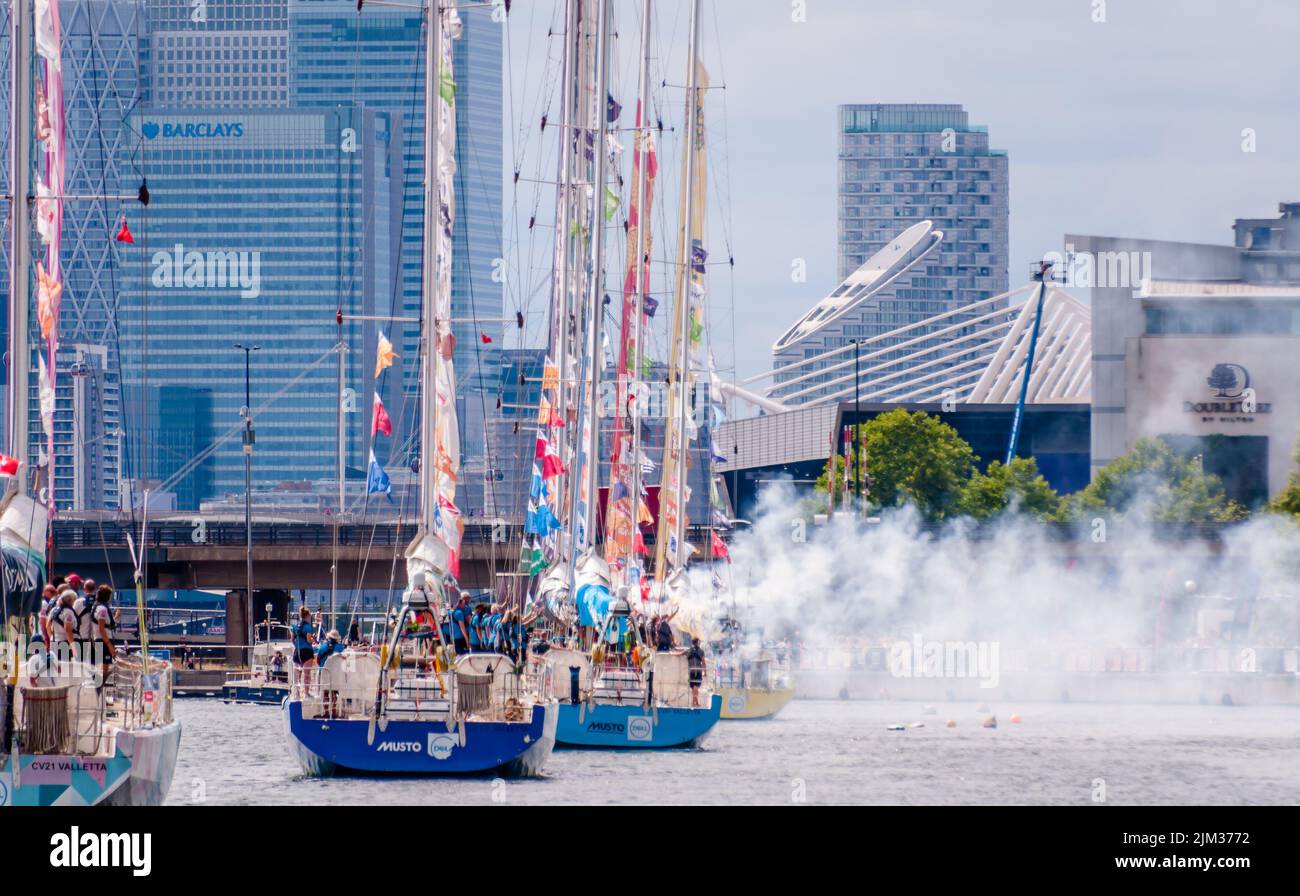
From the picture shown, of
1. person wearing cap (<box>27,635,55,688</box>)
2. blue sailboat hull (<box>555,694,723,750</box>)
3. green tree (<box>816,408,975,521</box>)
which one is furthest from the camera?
green tree (<box>816,408,975,521</box>)

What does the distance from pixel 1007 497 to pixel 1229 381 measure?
1802cm

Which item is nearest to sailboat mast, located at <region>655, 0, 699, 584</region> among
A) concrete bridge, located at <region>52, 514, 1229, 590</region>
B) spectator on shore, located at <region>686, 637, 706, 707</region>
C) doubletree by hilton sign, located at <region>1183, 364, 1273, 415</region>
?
spectator on shore, located at <region>686, 637, 706, 707</region>

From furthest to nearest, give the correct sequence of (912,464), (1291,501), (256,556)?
(912,464), (256,556), (1291,501)

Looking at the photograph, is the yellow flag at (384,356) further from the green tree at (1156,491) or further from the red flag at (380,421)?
the green tree at (1156,491)

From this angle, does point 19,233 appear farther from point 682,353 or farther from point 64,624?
point 682,353

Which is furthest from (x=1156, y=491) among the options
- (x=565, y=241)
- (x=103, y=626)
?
(x=103, y=626)

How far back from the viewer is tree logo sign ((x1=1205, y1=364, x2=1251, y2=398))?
509 ft

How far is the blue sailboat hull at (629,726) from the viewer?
5762 cm

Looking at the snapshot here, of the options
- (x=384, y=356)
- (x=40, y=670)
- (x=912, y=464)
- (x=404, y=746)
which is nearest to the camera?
(x=40, y=670)

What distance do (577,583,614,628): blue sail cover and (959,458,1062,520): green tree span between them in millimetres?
85037

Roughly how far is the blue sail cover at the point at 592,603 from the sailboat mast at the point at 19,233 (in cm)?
2337

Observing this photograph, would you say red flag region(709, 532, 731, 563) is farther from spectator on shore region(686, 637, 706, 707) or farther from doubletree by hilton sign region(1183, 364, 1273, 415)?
doubletree by hilton sign region(1183, 364, 1273, 415)

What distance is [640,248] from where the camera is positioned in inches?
3108

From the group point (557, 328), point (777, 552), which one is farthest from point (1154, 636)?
point (557, 328)
